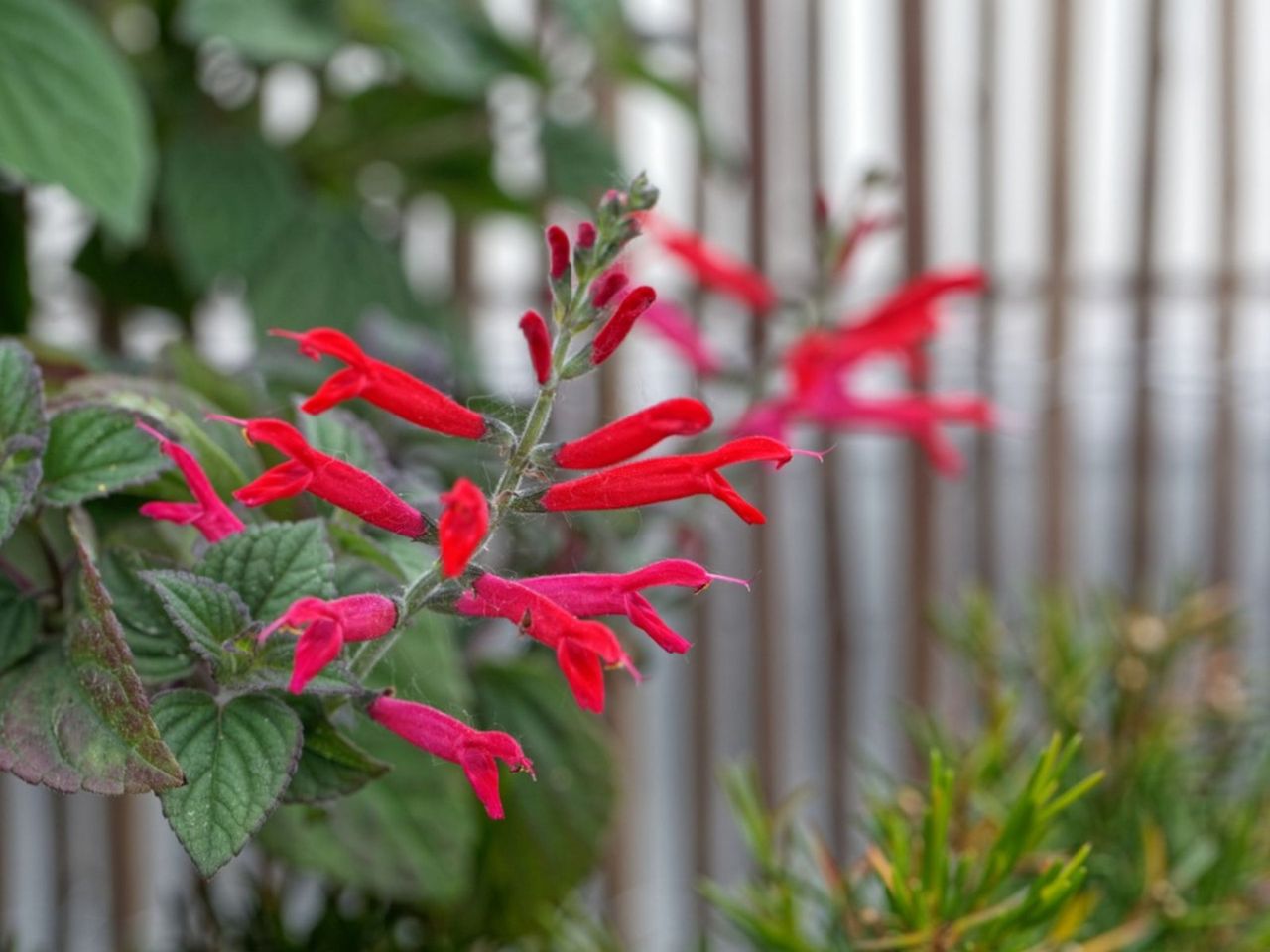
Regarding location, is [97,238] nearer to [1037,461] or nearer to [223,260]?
[223,260]

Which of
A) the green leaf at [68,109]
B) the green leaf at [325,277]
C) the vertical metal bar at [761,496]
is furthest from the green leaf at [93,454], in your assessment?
the vertical metal bar at [761,496]

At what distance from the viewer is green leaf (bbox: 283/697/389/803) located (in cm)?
22

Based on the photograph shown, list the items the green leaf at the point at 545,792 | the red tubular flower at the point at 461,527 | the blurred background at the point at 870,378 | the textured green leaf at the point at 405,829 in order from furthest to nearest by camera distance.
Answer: the blurred background at the point at 870,378
the green leaf at the point at 545,792
the textured green leaf at the point at 405,829
the red tubular flower at the point at 461,527

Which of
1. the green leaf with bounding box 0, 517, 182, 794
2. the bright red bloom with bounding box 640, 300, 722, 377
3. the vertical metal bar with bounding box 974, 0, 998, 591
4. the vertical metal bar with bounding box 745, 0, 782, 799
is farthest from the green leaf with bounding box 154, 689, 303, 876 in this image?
the vertical metal bar with bounding box 974, 0, 998, 591

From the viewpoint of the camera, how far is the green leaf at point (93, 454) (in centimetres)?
25

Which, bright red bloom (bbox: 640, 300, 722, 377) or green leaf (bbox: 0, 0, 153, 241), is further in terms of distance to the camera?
bright red bloom (bbox: 640, 300, 722, 377)

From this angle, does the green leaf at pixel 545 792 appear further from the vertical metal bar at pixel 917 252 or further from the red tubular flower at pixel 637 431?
the vertical metal bar at pixel 917 252

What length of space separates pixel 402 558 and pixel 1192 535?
2.87ft

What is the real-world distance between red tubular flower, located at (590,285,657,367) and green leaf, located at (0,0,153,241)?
0.23 meters

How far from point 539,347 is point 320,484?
0.14ft

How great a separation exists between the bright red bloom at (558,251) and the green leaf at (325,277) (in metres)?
0.31

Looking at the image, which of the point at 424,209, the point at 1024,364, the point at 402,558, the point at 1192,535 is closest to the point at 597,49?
the point at 424,209

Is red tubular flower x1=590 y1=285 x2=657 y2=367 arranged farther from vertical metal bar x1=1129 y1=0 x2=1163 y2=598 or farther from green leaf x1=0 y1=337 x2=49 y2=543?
vertical metal bar x1=1129 y1=0 x2=1163 y2=598

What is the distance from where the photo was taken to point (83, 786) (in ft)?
0.65
